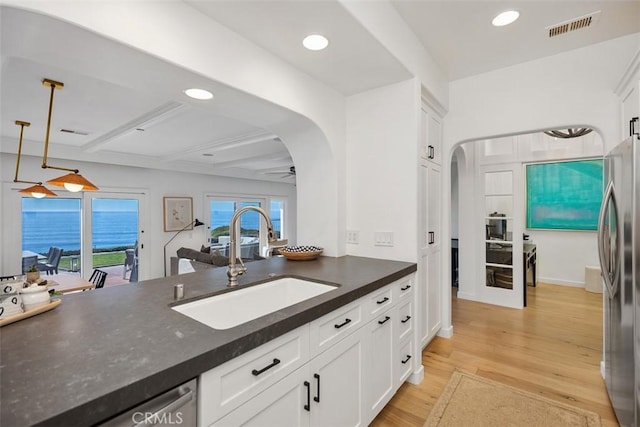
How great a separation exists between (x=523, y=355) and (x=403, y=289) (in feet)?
5.18

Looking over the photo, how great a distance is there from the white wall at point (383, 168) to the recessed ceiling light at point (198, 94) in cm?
129

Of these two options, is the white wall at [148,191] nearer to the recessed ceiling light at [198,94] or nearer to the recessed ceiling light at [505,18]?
the recessed ceiling light at [198,94]

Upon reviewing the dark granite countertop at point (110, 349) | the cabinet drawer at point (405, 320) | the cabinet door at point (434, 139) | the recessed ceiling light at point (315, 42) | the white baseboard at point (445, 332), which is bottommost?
the white baseboard at point (445, 332)

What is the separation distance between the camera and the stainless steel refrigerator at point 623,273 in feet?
4.84

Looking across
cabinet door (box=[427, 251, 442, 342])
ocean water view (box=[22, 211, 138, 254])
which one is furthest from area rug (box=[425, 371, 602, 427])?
ocean water view (box=[22, 211, 138, 254])

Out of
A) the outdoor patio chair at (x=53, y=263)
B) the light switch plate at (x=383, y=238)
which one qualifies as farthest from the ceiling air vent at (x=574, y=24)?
the outdoor patio chair at (x=53, y=263)

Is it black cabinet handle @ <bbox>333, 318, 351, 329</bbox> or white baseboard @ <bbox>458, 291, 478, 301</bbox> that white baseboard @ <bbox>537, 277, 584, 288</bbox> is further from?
black cabinet handle @ <bbox>333, 318, 351, 329</bbox>

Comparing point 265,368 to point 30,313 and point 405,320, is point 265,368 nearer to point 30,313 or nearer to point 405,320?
point 30,313

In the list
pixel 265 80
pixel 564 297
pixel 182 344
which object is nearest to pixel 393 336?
pixel 182 344

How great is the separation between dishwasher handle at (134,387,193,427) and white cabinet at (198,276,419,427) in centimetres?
5

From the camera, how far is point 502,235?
4.02 meters

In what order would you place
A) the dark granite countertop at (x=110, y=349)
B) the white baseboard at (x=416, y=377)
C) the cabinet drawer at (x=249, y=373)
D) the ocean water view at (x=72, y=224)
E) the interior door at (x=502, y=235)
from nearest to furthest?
1. the dark granite countertop at (x=110, y=349)
2. the cabinet drawer at (x=249, y=373)
3. the white baseboard at (x=416, y=377)
4. the interior door at (x=502, y=235)
5. the ocean water view at (x=72, y=224)

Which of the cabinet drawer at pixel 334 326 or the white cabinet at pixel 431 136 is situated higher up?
the white cabinet at pixel 431 136

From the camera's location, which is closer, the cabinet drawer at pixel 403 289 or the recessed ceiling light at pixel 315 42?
the recessed ceiling light at pixel 315 42
